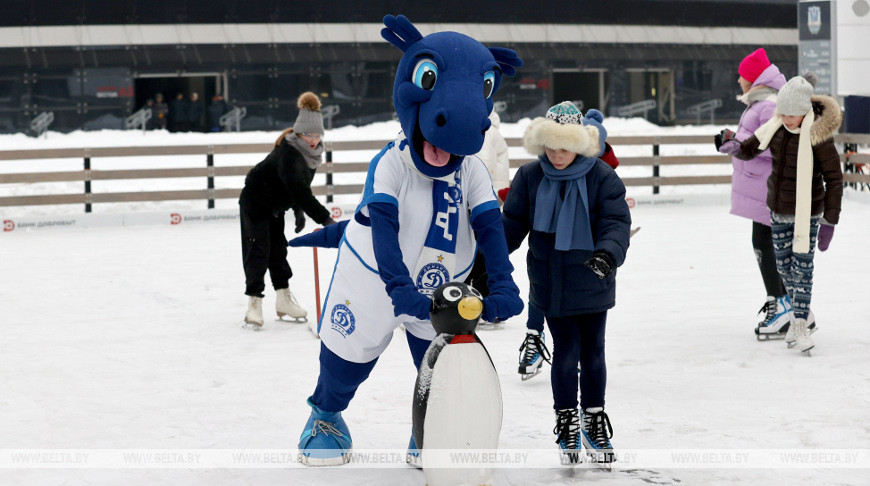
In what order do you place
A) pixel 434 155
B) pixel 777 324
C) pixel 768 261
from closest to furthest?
pixel 434 155
pixel 777 324
pixel 768 261

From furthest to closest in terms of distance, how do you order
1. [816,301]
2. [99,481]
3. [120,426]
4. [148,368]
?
[816,301]
[148,368]
[120,426]
[99,481]

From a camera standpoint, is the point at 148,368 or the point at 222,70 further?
the point at 222,70

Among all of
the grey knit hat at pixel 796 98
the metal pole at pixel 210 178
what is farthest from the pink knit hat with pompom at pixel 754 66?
the metal pole at pixel 210 178

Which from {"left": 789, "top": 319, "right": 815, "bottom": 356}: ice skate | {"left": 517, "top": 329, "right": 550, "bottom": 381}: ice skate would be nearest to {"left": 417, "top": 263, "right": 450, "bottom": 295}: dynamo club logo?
{"left": 517, "top": 329, "right": 550, "bottom": 381}: ice skate

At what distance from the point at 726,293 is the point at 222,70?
17800 millimetres

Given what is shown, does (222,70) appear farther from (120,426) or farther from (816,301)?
(120,426)

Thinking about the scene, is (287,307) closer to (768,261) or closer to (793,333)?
(768,261)

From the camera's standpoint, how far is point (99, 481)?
4352 millimetres

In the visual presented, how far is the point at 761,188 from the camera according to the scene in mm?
6898

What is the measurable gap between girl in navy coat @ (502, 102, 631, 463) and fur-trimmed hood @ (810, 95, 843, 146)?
2.22 metres

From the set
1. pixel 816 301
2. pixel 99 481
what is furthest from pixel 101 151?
pixel 99 481

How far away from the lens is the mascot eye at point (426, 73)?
3893 millimetres

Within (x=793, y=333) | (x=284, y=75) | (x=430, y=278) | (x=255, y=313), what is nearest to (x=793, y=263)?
(x=793, y=333)

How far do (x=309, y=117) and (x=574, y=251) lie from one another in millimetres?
3104
